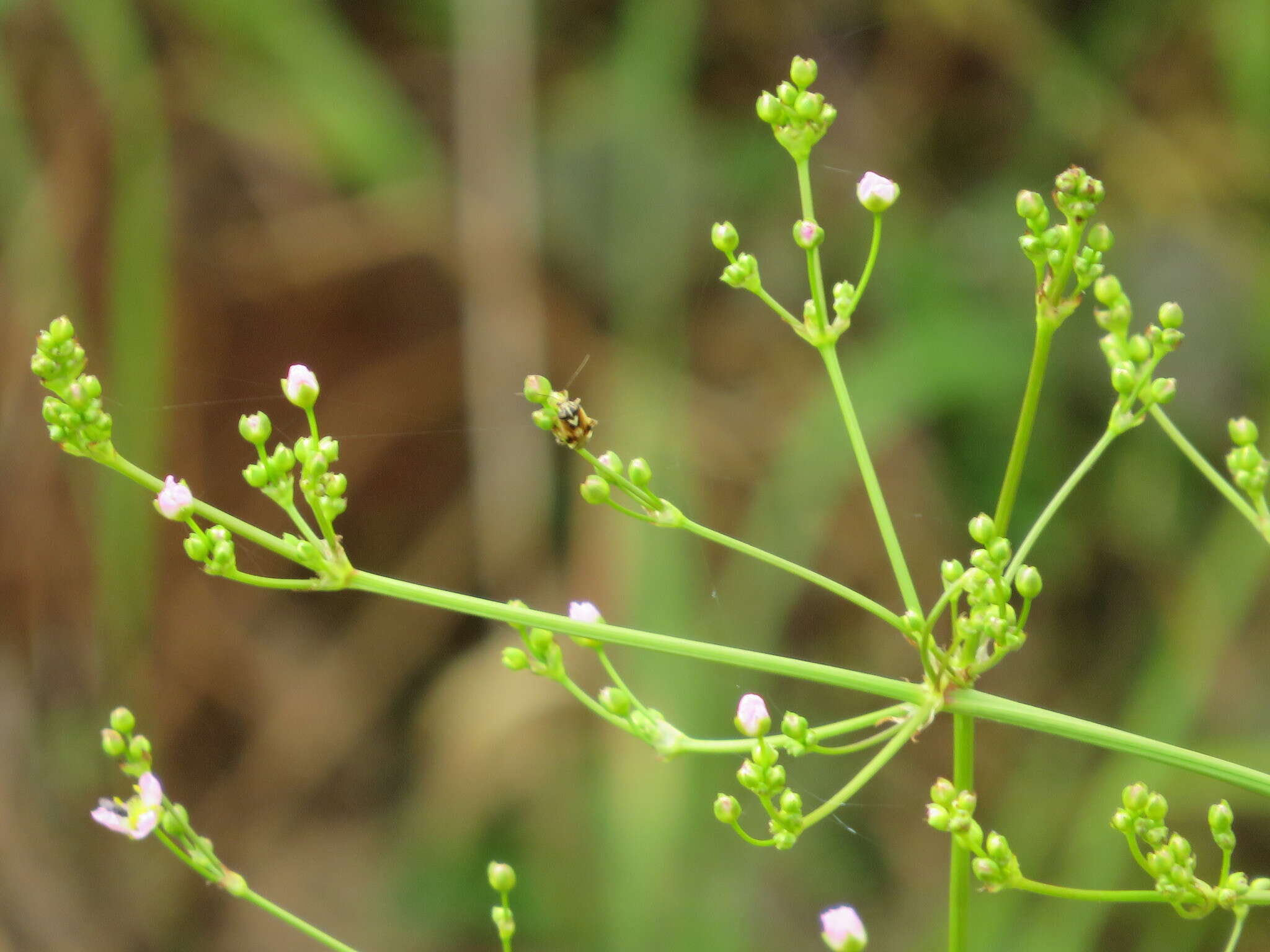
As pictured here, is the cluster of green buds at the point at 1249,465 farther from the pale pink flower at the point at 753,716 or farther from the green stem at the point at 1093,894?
the pale pink flower at the point at 753,716

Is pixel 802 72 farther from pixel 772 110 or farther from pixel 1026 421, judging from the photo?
pixel 1026 421

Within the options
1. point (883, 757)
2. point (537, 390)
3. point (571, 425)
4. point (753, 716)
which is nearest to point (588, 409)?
point (571, 425)

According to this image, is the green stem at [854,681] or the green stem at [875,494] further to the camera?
the green stem at [875,494]

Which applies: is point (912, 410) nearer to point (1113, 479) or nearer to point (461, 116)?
point (1113, 479)

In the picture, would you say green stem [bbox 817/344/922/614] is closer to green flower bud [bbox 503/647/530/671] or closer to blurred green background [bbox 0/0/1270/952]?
green flower bud [bbox 503/647/530/671]

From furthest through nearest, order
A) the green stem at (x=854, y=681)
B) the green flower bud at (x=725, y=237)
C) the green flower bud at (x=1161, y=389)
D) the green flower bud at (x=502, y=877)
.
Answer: the green flower bud at (x=502, y=877) < the green flower bud at (x=725, y=237) < the green flower bud at (x=1161, y=389) < the green stem at (x=854, y=681)

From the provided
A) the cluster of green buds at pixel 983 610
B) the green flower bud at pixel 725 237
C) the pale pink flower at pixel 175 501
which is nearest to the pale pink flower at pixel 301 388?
the pale pink flower at pixel 175 501
